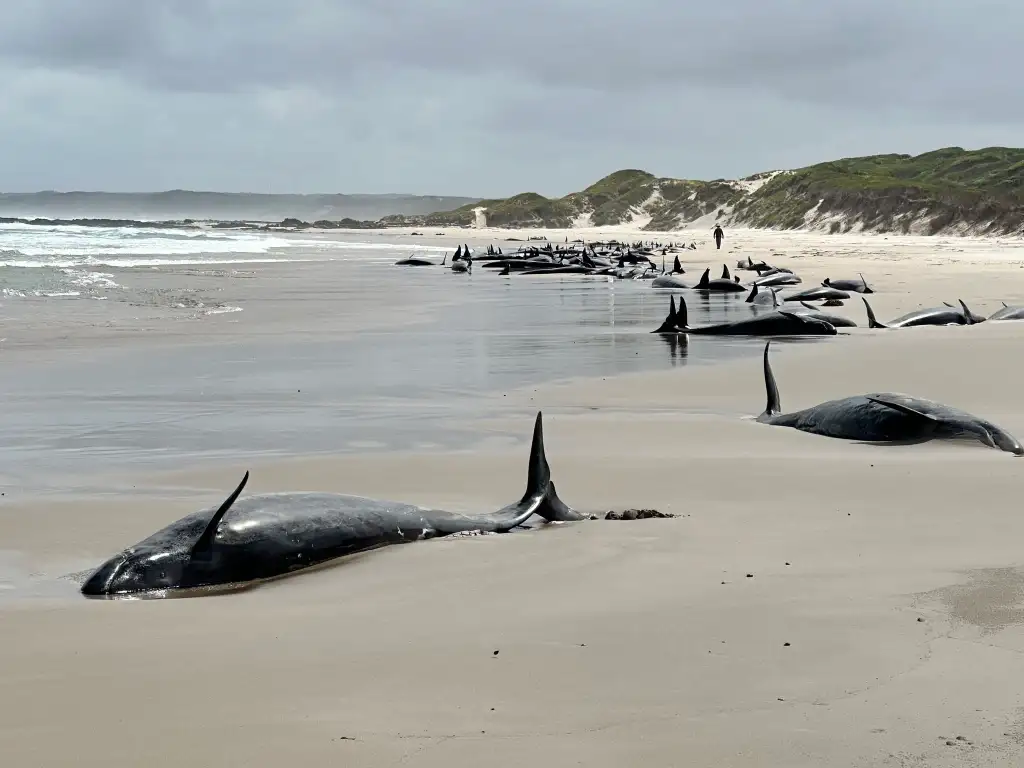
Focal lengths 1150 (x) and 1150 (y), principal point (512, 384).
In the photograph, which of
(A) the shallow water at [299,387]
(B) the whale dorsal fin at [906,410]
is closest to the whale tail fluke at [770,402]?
(B) the whale dorsal fin at [906,410]

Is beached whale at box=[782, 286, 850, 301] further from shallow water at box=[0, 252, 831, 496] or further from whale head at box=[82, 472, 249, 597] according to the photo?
whale head at box=[82, 472, 249, 597]

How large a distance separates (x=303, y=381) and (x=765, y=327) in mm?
6290

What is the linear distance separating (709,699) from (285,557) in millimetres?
2205

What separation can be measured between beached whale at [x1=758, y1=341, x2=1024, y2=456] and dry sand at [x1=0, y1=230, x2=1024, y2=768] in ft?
0.55

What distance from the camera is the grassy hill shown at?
62.4m

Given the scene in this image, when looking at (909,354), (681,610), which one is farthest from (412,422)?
(909,354)

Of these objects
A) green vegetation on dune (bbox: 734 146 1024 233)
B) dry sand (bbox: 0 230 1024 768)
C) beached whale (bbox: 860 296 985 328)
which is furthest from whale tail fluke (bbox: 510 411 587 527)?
green vegetation on dune (bbox: 734 146 1024 233)

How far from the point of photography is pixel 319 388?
31.9ft

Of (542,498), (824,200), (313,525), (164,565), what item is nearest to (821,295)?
(542,498)

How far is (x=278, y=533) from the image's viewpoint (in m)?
4.77

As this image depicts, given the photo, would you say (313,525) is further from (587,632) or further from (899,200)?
(899,200)

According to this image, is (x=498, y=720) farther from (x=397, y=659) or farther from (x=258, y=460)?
(x=258, y=460)

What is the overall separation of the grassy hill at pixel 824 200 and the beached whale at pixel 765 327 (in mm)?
43845

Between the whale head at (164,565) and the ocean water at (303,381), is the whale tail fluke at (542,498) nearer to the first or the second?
the whale head at (164,565)
